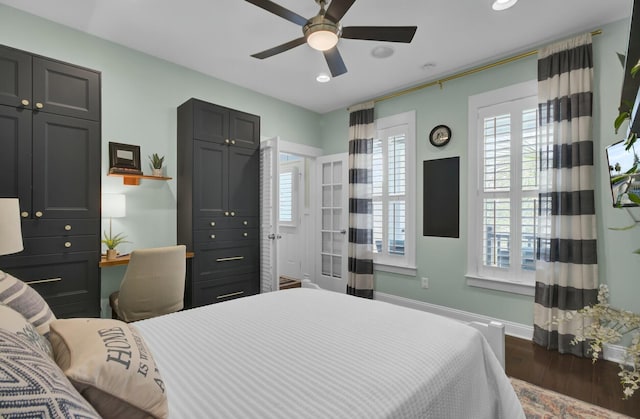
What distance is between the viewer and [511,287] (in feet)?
10.0

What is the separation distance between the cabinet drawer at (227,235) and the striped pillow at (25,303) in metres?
1.89

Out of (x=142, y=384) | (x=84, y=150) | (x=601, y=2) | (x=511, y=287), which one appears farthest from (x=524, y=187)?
(x=84, y=150)

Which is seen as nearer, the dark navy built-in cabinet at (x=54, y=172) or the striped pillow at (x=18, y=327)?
the striped pillow at (x=18, y=327)

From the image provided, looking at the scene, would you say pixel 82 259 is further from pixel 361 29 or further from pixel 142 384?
pixel 361 29

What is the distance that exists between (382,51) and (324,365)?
2.91 m

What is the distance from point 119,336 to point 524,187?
11.2ft

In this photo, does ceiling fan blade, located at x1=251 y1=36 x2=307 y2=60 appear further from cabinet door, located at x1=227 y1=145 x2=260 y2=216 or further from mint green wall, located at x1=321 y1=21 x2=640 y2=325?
mint green wall, located at x1=321 y1=21 x2=640 y2=325

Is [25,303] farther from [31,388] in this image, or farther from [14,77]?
[14,77]

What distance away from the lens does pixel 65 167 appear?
2.20 metres

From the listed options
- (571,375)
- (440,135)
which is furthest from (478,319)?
(440,135)

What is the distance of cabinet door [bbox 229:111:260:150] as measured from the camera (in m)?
3.30

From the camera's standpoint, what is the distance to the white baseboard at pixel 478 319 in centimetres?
254

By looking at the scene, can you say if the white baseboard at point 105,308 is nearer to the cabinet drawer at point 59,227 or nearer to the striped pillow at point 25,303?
the cabinet drawer at point 59,227

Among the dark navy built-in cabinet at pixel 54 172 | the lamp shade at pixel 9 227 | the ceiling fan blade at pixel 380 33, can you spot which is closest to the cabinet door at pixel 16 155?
the dark navy built-in cabinet at pixel 54 172
